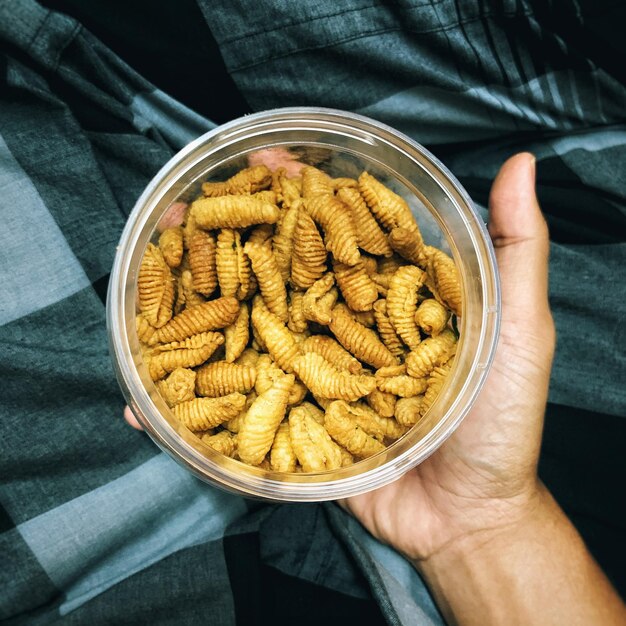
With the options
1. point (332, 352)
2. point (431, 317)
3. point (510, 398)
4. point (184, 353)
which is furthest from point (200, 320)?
point (510, 398)

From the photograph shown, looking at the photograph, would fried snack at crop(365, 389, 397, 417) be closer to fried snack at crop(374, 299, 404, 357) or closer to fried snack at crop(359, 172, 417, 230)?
fried snack at crop(374, 299, 404, 357)

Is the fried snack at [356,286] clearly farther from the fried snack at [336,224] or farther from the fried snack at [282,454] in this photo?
the fried snack at [282,454]

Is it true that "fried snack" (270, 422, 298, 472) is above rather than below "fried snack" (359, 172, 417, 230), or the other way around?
below

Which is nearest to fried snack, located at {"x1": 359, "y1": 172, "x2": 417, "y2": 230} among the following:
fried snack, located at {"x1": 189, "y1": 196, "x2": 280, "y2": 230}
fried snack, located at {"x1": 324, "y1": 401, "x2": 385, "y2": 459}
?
fried snack, located at {"x1": 189, "y1": 196, "x2": 280, "y2": 230}

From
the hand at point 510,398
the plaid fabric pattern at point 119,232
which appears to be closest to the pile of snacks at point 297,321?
the hand at point 510,398

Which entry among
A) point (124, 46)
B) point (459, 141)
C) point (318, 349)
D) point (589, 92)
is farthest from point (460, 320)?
point (124, 46)

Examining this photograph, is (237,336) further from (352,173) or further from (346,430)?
(352,173)
